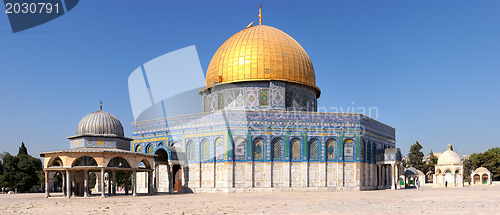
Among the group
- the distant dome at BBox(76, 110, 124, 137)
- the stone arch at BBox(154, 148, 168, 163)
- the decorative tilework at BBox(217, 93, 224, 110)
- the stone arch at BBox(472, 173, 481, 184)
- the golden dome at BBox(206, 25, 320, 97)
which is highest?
the golden dome at BBox(206, 25, 320, 97)

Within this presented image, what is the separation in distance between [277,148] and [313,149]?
2.59 meters

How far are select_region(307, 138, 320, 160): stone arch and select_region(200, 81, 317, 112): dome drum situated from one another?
3.93 metres

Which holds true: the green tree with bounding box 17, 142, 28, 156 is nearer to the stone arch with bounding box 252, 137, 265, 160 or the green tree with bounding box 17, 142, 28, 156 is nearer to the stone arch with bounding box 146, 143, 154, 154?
the stone arch with bounding box 146, 143, 154, 154

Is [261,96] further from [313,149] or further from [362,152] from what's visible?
[362,152]

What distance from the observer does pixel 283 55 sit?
36281 millimetres

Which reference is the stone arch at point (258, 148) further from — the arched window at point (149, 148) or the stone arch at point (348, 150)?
the arched window at point (149, 148)

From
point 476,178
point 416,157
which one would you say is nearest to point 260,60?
point 476,178

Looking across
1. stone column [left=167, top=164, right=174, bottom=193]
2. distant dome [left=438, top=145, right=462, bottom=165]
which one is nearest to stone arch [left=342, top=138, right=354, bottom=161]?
stone column [left=167, top=164, right=174, bottom=193]

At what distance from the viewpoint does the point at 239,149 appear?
30812mm

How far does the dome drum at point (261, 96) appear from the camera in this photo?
3484 cm

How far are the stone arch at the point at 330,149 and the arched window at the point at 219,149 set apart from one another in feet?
23.8

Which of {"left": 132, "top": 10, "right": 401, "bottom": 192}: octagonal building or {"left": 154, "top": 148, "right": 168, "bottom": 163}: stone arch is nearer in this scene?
{"left": 132, "top": 10, "right": 401, "bottom": 192}: octagonal building

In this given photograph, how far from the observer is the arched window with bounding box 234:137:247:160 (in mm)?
30741

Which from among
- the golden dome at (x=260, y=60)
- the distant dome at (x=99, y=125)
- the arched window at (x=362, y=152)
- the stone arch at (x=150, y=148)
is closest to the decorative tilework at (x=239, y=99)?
the golden dome at (x=260, y=60)
